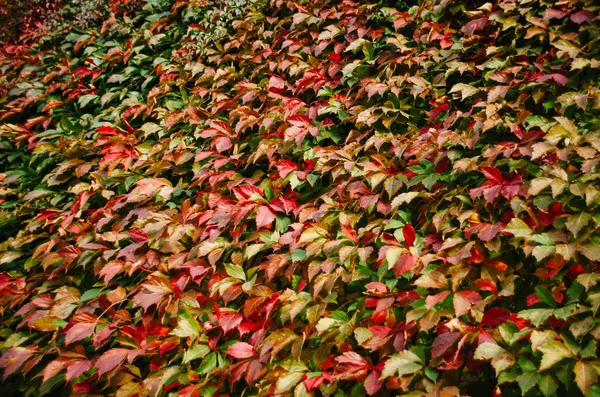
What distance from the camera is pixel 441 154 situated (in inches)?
80.0

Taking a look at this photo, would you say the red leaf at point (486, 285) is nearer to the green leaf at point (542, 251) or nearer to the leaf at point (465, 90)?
the green leaf at point (542, 251)

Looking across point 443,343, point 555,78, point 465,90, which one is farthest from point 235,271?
point 555,78

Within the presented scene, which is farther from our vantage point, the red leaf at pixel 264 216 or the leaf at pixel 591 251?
the red leaf at pixel 264 216

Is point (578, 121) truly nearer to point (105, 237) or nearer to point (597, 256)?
point (597, 256)

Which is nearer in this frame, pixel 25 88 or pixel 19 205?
pixel 19 205

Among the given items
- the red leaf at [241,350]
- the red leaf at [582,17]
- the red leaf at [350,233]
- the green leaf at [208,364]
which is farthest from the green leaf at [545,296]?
the red leaf at [582,17]

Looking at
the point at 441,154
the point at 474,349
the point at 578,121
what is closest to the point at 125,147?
the point at 441,154

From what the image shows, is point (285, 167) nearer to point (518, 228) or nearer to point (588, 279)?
point (518, 228)

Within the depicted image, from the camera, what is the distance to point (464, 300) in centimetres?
148

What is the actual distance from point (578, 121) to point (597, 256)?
2.82 ft

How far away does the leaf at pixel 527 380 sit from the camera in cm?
122

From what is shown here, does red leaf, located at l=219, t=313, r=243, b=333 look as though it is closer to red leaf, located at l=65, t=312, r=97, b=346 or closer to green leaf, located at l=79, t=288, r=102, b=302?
red leaf, located at l=65, t=312, r=97, b=346

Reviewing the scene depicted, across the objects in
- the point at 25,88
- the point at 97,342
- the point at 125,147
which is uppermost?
the point at 25,88

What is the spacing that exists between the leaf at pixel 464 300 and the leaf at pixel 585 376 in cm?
35
